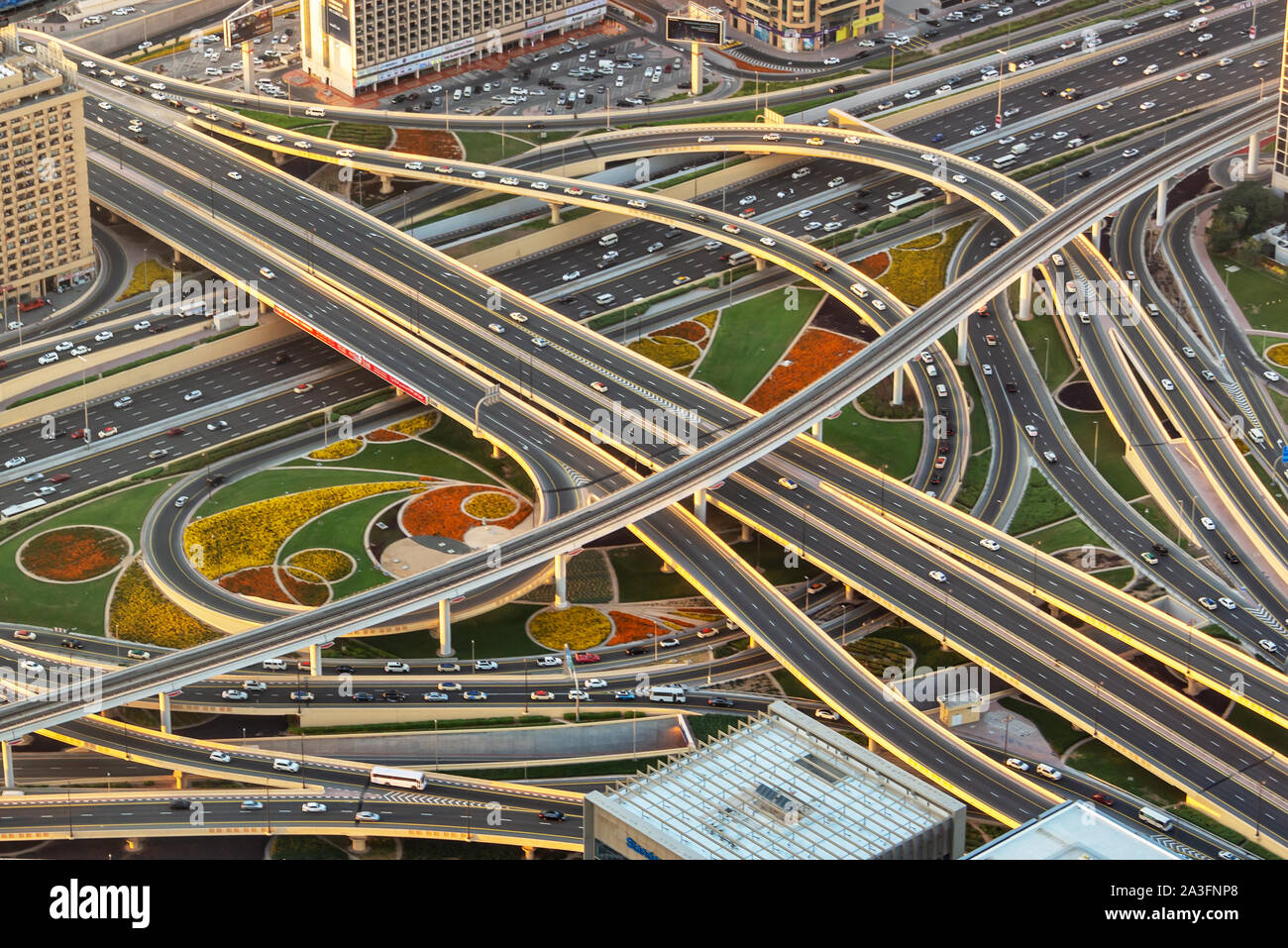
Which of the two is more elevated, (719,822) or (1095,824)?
(1095,824)
